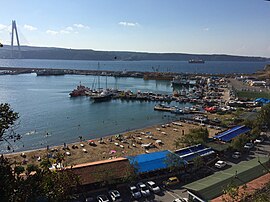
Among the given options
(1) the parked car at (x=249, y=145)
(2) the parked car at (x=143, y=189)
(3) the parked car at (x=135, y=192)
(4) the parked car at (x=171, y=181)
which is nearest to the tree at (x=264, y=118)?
(1) the parked car at (x=249, y=145)

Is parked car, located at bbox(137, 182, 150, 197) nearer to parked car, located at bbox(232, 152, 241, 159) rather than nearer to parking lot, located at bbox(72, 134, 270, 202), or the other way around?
parking lot, located at bbox(72, 134, 270, 202)

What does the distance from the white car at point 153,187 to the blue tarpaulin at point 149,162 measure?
19.4 inches

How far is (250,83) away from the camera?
113 feet

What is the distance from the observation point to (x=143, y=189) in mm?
8219

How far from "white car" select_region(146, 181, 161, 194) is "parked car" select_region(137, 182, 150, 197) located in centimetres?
19

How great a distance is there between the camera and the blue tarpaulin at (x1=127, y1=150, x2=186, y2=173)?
29.6ft

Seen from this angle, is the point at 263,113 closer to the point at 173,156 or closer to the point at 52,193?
the point at 173,156

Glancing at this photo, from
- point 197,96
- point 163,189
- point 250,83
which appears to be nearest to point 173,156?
point 163,189

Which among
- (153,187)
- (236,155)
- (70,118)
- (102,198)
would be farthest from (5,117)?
(70,118)

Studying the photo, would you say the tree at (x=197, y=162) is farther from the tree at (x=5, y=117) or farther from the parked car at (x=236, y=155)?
the tree at (x=5, y=117)

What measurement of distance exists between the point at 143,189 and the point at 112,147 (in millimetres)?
5544

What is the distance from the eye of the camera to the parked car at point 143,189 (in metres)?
7.98

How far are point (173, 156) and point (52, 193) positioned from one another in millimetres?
6899

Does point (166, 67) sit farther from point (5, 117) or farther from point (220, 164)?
point (5, 117)
